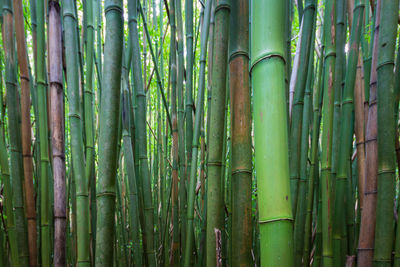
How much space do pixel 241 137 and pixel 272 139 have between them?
0.53 ft

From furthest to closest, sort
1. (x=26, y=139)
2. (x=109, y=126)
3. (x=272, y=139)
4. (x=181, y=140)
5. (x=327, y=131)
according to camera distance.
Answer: (x=181, y=140) < (x=26, y=139) < (x=327, y=131) < (x=109, y=126) < (x=272, y=139)

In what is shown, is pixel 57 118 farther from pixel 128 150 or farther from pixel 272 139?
pixel 272 139

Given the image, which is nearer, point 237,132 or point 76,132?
point 237,132

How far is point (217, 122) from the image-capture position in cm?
63

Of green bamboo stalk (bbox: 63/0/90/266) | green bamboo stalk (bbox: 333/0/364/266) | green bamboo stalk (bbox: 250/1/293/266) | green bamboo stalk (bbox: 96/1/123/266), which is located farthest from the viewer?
green bamboo stalk (bbox: 333/0/364/266)

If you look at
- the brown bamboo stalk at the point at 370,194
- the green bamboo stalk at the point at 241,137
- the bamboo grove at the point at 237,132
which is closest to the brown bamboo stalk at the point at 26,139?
the bamboo grove at the point at 237,132

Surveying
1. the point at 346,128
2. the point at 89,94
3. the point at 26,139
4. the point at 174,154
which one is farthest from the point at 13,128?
the point at 346,128

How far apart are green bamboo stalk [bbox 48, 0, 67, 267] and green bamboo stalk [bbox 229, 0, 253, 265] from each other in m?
0.44

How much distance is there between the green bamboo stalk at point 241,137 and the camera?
56 cm

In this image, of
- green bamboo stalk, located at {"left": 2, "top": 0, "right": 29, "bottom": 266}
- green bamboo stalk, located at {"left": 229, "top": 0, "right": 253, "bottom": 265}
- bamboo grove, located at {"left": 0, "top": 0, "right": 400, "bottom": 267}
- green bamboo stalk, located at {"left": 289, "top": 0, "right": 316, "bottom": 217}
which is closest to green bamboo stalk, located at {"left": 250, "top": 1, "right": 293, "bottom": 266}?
bamboo grove, located at {"left": 0, "top": 0, "right": 400, "bottom": 267}

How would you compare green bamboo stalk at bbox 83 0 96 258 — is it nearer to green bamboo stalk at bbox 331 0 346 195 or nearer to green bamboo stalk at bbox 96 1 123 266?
green bamboo stalk at bbox 96 1 123 266

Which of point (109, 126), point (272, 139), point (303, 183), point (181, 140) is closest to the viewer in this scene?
point (272, 139)

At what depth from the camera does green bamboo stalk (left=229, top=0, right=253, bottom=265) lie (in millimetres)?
557

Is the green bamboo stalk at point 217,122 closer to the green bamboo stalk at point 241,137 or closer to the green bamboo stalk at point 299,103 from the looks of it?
the green bamboo stalk at point 241,137
